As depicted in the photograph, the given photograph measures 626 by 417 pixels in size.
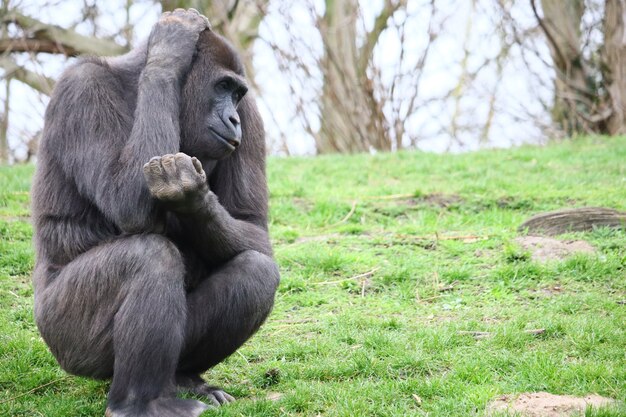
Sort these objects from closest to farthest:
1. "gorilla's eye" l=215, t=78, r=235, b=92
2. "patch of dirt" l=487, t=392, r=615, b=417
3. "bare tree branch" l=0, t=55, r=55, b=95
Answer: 1. "patch of dirt" l=487, t=392, r=615, b=417
2. "gorilla's eye" l=215, t=78, r=235, b=92
3. "bare tree branch" l=0, t=55, r=55, b=95

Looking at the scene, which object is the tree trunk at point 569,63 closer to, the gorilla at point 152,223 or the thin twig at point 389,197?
the thin twig at point 389,197

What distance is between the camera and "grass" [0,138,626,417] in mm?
4457

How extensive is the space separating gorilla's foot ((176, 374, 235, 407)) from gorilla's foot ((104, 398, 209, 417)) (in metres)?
0.31

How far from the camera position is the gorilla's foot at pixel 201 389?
14.5ft

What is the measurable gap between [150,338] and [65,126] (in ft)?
4.03

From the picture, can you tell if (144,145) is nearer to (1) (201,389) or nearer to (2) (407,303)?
(1) (201,389)

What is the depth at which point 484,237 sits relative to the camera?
7.64 meters

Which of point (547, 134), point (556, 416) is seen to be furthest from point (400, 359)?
point (547, 134)

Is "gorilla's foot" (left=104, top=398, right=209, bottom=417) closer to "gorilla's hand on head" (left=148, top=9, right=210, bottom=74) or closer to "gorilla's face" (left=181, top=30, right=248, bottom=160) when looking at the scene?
"gorilla's face" (left=181, top=30, right=248, bottom=160)

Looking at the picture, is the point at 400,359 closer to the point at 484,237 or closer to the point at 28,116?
the point at 484,237

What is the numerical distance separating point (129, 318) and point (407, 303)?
9.52ft

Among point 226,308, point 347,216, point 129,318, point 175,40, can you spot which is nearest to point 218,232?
point 226,308

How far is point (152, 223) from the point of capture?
4.14 m

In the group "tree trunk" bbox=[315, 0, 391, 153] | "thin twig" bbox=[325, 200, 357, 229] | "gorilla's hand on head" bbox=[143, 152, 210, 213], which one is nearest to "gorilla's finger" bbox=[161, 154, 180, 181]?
"gorilla's hand on head" bbox=[143, 152, 210, 213]
